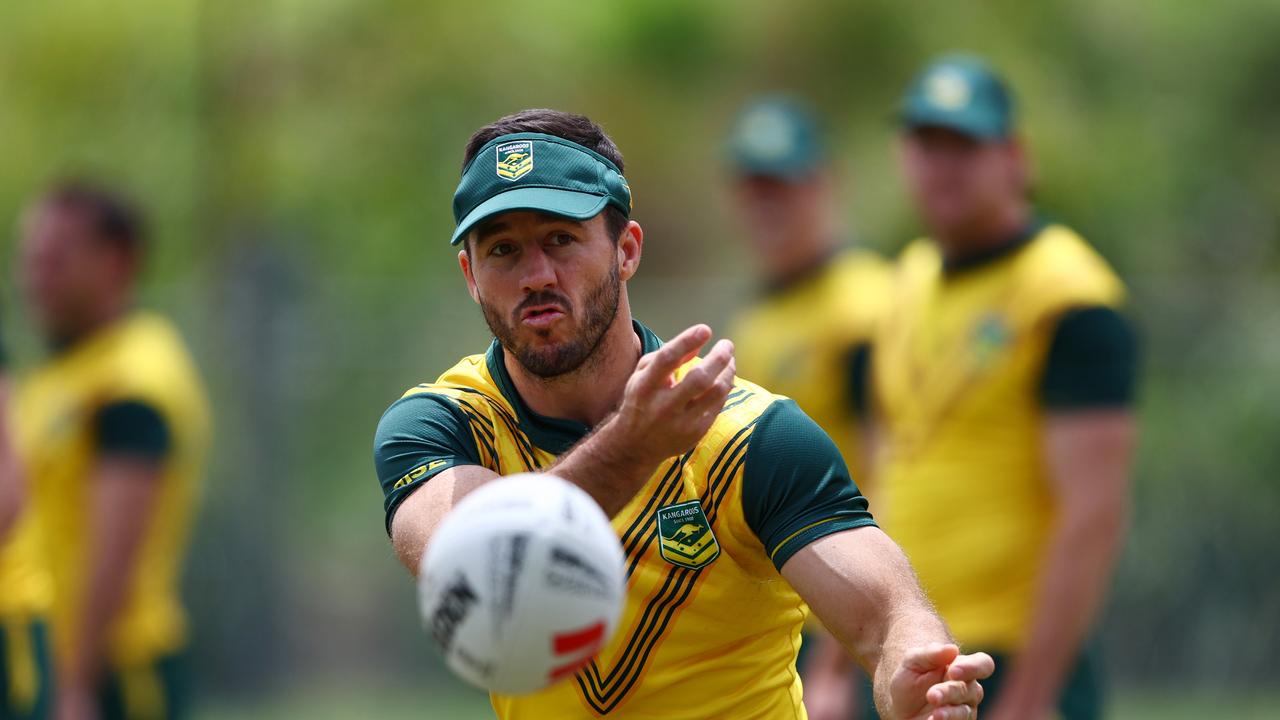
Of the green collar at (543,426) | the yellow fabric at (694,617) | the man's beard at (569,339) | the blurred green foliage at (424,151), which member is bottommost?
the yellow fabric at (694,617)

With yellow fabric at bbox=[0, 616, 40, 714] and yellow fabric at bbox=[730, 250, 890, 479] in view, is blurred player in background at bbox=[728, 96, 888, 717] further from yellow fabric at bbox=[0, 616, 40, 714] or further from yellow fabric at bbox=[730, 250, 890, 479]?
yellow fabric at bbox=[0, 616, 40, 714]

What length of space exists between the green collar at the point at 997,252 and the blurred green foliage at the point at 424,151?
7.34 metres

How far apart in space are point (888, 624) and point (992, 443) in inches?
109

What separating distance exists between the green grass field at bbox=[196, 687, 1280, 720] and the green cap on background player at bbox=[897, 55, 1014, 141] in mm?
6346

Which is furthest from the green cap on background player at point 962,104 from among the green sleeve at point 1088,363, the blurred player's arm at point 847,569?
the blurred player's arm at point 847,569

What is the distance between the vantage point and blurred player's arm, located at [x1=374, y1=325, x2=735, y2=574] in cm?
352

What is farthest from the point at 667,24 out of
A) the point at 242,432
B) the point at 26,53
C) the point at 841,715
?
the point at 841,715

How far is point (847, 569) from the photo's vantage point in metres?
3.65

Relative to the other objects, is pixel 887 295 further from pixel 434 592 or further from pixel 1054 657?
pixel 434 592

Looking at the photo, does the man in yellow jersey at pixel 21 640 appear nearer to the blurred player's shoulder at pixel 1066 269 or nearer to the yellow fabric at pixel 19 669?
the yellow fabric at pixel 19 669

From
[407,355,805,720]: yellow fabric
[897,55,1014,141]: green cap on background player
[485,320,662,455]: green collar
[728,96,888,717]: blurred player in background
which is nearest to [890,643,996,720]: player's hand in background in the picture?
[407,355,805,720]: yellow fabric

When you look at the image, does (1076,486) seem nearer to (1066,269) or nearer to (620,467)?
(1066,269)

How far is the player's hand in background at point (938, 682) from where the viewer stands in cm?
342

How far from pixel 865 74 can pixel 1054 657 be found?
50.7ft
